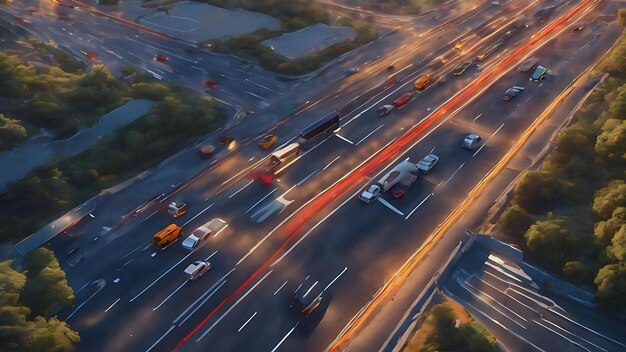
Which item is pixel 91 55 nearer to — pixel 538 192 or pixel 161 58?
pixel 161 58

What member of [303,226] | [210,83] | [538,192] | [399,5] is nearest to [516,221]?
[538,192]

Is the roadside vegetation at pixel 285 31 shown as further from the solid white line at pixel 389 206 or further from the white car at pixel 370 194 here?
the solid white line at pixel 389 206

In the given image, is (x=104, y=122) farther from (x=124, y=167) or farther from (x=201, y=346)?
(x=201, y=346)

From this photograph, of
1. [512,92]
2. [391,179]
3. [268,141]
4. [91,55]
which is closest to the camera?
[391,179]

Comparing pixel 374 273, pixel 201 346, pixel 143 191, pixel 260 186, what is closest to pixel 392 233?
pixel 374 273

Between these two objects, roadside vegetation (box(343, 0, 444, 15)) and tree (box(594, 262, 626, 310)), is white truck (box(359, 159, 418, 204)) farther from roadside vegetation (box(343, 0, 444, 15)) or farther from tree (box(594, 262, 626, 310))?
roadside vegetation (box(343, 0, 444, 15))
